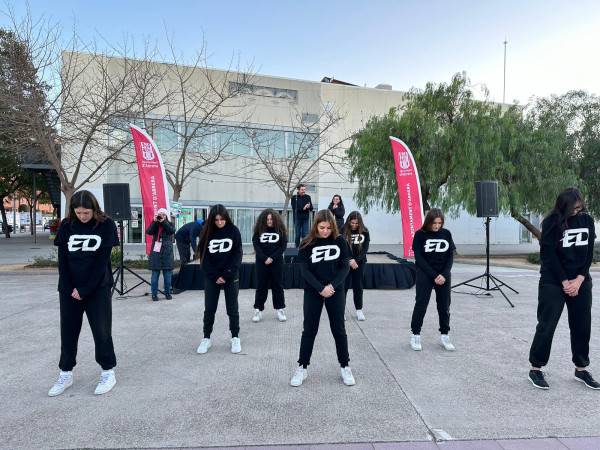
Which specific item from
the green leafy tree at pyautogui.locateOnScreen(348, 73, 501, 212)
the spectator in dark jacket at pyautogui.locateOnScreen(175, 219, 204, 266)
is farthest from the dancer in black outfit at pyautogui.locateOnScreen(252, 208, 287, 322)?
the green leafy tree at pyautogui.locateOnScreen(348, 73, 501, 212)

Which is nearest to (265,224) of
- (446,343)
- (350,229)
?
(350,229)

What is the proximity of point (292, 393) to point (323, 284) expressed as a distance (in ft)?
3.48

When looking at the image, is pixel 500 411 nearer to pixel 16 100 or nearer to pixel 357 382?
pixel 357 382

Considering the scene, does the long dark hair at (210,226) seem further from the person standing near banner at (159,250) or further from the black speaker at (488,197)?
the black speaker at (488,197)

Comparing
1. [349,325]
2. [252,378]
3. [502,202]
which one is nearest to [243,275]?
[349,325]

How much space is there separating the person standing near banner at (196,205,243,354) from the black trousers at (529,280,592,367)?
10.8 ft

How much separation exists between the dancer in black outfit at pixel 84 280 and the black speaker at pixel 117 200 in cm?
489

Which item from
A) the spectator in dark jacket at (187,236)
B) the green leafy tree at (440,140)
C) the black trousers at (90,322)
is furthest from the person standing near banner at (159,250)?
the green leafy tree at (440,140)

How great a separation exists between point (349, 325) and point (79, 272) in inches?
159

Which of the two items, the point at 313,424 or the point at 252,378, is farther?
the point at 252,378

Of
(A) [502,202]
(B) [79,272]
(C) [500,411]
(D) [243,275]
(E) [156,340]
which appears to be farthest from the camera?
(A) [502,202]

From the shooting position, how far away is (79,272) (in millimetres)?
3586

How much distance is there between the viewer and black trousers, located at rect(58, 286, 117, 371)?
12.0 ft

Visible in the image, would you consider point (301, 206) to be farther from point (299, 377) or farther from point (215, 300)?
point (299, 377)
